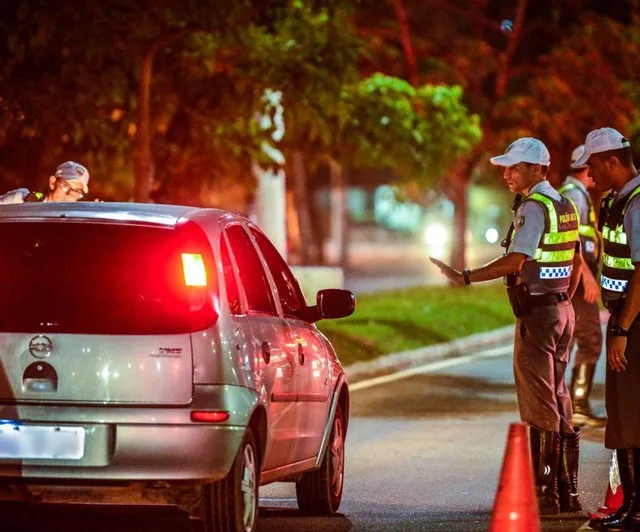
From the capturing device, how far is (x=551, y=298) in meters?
8.80

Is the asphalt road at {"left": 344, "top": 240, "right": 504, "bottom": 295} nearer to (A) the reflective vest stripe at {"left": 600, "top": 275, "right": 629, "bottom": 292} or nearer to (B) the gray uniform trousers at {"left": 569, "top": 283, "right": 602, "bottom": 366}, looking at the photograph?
(B) the gray uniform trousers at {"left": 569, "top": 283, "right": 602, "bottom": 366}

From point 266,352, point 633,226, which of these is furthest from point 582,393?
point 266,352

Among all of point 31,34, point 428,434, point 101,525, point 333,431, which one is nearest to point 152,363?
point 101,525

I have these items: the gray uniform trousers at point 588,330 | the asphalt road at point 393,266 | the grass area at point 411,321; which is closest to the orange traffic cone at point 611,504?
the gray uniform trousers at point 588,330

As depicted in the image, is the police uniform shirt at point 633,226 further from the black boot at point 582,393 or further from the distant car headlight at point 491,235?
the black boot at point 582,393

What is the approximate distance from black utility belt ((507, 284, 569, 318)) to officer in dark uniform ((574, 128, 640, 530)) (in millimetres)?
632

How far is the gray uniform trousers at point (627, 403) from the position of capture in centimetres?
789

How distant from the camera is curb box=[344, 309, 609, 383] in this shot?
17.2 m

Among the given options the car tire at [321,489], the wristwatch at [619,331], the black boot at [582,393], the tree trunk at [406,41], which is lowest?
the black boot at [582,393]

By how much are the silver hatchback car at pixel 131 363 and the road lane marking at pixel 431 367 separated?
8499mm

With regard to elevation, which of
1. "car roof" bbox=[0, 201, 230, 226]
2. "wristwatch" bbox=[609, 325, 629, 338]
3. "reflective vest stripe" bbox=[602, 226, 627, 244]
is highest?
"car roof" bbox=[0, 201, 230, 226]

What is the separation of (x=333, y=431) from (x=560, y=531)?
4.69ft

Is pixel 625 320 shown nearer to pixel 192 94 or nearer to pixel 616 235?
pixel 616 235

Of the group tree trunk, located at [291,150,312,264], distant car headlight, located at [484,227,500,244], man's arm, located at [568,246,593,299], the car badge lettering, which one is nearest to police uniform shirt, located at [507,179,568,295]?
distant car headlight, located at [484,227,500,244]
